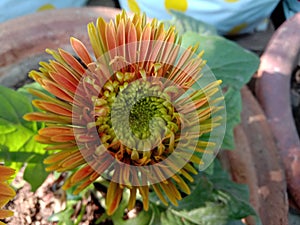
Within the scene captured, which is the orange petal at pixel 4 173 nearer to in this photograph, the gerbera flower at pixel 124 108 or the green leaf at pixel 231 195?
the gerbera flower at pixel 124 108

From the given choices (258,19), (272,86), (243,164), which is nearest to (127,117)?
(243,164)

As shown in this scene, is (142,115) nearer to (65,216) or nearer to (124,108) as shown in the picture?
(124,108)

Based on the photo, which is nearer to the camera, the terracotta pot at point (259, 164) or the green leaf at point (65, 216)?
the green leaf at point (65, 216)

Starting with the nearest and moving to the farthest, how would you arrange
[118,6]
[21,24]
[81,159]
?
[81,159]
[21,24]
[118,6]

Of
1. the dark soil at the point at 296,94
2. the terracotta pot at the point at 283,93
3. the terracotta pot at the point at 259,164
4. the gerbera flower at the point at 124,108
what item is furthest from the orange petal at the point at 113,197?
the dark soil at the point at 296,94

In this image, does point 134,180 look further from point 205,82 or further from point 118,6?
point 118,6

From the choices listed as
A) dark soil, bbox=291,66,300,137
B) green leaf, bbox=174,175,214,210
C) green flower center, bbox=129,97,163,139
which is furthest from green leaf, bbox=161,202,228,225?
dark soil, bbox=291,66,300,137
